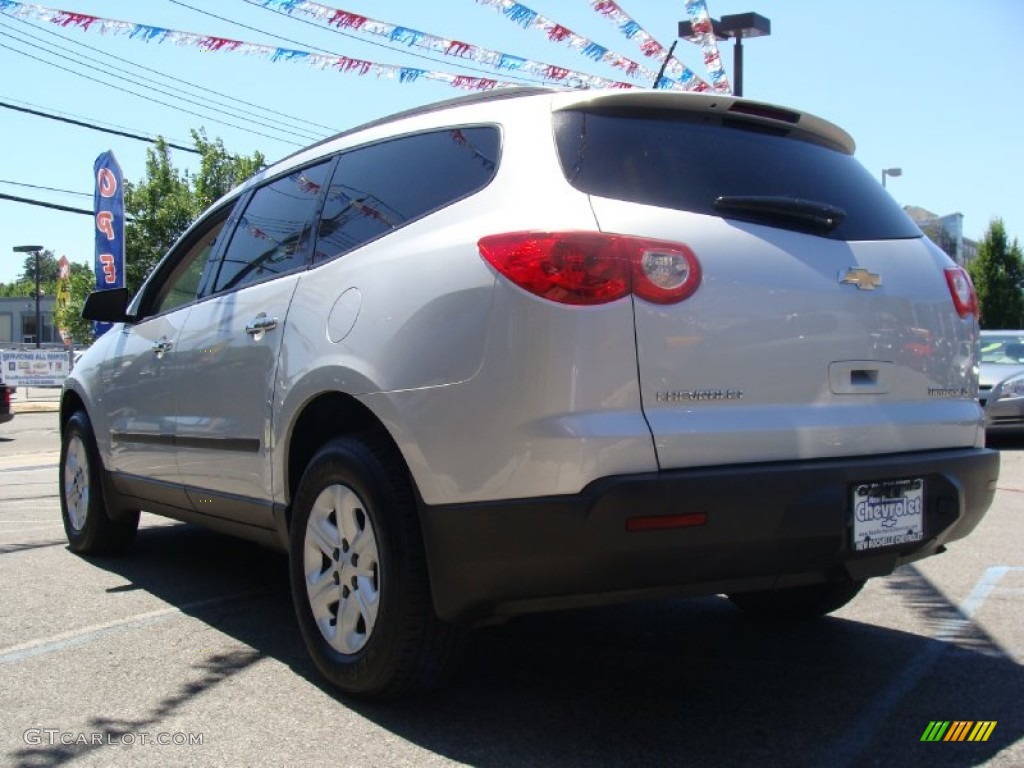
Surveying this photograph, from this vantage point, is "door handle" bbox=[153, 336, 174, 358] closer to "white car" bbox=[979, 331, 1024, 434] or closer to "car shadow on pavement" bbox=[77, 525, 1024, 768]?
"car shadow on pavement" bbox=[77, 525, 1024, 768]

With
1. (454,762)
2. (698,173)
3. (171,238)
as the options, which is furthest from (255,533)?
(171,238)

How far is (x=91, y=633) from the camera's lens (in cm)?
404

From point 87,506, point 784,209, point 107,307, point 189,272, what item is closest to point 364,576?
point 784,209

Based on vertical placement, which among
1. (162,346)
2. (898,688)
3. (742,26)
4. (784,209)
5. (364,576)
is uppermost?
(742,26)

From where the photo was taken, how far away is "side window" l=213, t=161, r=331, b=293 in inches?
155

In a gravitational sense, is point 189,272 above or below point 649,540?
above

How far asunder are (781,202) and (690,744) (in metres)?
1.58

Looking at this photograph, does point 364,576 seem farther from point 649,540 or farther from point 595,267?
point 595,267

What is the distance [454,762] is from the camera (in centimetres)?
269

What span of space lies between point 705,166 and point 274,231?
1920 mm

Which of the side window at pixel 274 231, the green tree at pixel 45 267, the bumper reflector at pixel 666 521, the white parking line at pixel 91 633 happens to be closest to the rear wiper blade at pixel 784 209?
the bumper reflector at pixel 666 521

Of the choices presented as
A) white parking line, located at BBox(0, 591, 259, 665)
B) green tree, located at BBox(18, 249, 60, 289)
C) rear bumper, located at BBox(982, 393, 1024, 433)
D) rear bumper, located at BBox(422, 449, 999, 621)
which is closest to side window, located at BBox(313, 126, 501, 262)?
rear bumper, located at BBox(422, 449, 999, 621)

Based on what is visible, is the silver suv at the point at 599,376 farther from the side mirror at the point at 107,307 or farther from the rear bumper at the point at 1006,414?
the rear bumper at the point at 1006,414

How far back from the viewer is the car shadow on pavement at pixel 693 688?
2.77 m
